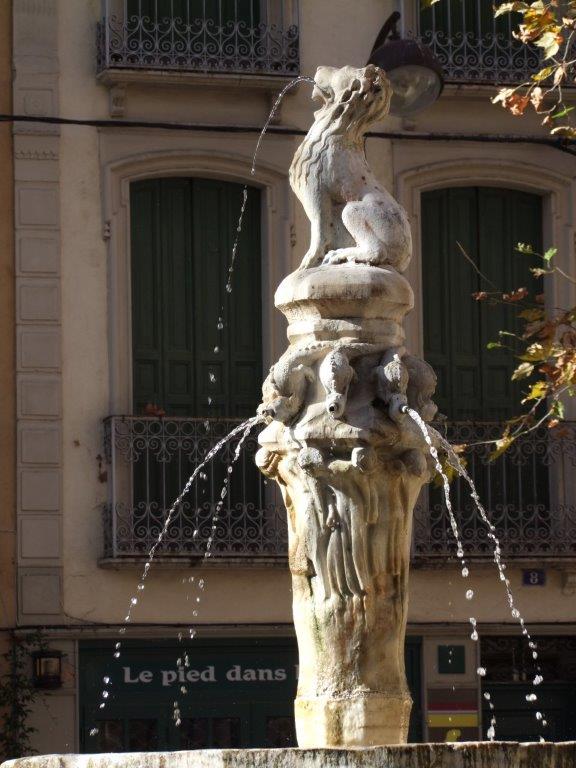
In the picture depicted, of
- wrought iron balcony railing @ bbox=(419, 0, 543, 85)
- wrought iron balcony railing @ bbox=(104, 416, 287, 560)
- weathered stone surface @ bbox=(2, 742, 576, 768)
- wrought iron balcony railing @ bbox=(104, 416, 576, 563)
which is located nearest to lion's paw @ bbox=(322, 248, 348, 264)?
weathered stone surface @ bbox=(2, 742, 576, 768)

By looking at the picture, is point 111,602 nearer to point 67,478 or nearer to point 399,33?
point 67,478

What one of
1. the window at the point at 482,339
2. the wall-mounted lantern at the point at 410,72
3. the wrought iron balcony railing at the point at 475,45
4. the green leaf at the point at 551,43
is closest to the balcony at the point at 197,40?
the wrought iron balcony railing at the point at 475,45

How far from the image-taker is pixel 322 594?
34.8ft

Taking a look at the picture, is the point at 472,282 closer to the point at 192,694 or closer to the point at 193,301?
the point at 193,301

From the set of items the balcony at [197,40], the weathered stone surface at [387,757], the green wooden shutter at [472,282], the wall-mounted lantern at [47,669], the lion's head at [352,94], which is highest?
the balcony at [197,40]

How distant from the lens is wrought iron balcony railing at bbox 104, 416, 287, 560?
1981cm

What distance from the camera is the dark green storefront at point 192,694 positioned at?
1973 centimetres

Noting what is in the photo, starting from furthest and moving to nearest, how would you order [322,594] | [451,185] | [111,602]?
[451,185], [111,602], [322,594]

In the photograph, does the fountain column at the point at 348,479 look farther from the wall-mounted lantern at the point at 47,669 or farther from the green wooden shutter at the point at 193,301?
the green wooden shutter at the point at 193,301

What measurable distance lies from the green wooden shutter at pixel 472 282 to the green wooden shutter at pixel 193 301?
5.22ft

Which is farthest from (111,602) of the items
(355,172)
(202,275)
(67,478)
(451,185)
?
(355,172)

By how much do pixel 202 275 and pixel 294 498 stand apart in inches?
403

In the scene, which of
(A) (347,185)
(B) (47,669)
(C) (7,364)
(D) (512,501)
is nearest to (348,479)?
(A) (347,185)

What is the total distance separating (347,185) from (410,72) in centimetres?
704
